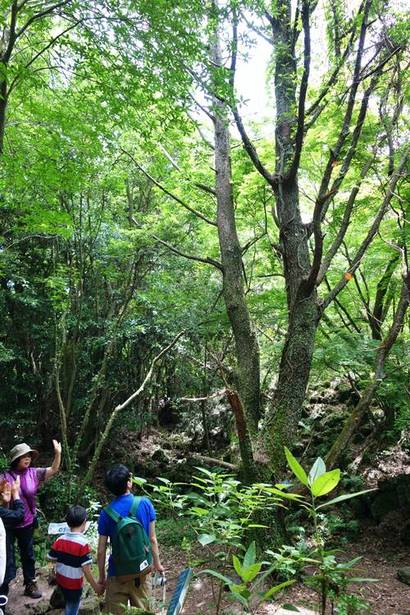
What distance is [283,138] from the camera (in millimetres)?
6473

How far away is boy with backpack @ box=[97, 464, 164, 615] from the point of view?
2783mm

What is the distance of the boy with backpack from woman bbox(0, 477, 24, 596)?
50.9 inches

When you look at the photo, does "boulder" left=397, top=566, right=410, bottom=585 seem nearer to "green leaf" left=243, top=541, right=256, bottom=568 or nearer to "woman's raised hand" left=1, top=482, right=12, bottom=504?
"woman's raised hand" left=1, top=482, right=12, bottom=504

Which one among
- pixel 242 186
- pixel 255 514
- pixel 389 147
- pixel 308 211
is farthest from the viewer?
pixel 308 211

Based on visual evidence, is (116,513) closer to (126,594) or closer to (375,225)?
(126,594)

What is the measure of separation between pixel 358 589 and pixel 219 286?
6.83m

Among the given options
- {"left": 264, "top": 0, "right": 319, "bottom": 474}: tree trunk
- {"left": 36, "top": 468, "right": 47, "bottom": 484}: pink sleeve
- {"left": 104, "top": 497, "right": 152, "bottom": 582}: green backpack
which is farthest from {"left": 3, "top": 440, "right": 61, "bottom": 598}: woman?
{"left": 264, "top": 0, "right": 319, "bottom": 474}: tree trunk

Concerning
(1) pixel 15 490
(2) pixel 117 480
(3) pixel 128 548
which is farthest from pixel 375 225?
(1) pixel 15 490

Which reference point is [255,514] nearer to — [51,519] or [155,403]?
[51,519]

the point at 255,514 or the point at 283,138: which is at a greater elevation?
the point at 283,138

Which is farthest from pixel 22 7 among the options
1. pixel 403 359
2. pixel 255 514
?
pixel 403 359

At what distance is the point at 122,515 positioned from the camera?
9.36 feet

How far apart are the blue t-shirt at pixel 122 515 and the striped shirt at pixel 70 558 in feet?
2.30

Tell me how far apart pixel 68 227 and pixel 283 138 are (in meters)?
4.18
